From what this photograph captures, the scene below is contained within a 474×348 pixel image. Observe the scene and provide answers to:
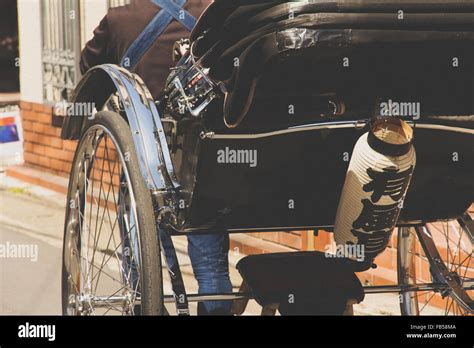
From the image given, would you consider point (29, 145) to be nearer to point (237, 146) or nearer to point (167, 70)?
point (167, 70)

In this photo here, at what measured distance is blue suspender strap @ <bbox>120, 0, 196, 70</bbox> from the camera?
4.49 m

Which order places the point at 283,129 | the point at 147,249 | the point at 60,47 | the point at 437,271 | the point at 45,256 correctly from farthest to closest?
the point at 60,47
the point at 45,256
the point at 437,271
the point at 283,129
the point at 147,249

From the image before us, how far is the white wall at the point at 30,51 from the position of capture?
37.3 ft

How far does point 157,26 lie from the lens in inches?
178

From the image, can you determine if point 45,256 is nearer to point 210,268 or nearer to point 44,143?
point 44,143

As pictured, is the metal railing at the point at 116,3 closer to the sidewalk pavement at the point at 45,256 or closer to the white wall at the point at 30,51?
the white wall at the point at 30,51

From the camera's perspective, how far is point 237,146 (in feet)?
13.1

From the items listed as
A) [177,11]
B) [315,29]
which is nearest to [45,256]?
[177,11]

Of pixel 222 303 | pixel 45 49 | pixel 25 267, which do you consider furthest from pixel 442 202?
pixel 45 49

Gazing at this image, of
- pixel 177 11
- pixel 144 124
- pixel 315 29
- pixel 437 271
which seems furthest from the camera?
pixel 437 271

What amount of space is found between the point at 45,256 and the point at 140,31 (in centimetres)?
401

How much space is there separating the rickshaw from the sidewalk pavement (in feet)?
7.26

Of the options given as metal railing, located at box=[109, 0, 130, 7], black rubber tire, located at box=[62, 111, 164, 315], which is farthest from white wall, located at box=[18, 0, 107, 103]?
black rubber tire, located at box=[62, 111, 164, 315]
